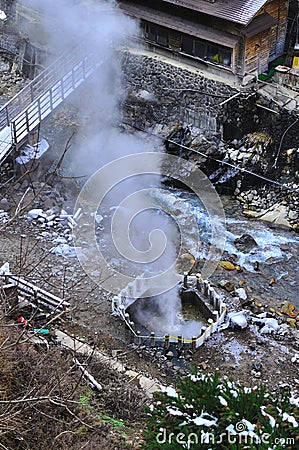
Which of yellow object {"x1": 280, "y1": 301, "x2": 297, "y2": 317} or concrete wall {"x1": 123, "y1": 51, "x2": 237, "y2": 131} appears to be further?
concrete wall {"x1": 123, "y1": 51, "x2": 237, "y2": 131}

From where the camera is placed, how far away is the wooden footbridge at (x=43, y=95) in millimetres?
19781

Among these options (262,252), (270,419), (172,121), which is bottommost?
(262,252)

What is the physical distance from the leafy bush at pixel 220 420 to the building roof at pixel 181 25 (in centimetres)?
1478

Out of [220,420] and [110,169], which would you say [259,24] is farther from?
[220,420]

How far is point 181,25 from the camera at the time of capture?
2152 centimetres

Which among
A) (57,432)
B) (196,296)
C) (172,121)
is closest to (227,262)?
(196,296)

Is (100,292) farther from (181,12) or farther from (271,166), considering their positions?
(181,12)

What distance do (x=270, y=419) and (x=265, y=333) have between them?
7561mm

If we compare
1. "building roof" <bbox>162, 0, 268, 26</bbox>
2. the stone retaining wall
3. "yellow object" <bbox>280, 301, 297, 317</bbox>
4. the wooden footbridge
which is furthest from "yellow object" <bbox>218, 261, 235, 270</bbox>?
"building roof" <bbox>162, 0, 268, 26</bbox>

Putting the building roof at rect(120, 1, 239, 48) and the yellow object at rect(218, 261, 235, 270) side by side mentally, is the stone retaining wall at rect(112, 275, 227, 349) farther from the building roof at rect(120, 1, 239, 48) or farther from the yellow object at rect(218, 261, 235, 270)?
Result: the building roof at rect(120, 1, 239, 48)

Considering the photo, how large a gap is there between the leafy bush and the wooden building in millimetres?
14464

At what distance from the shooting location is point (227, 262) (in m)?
17.4

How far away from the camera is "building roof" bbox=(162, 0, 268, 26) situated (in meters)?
19.7

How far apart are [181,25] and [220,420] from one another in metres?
16.6
